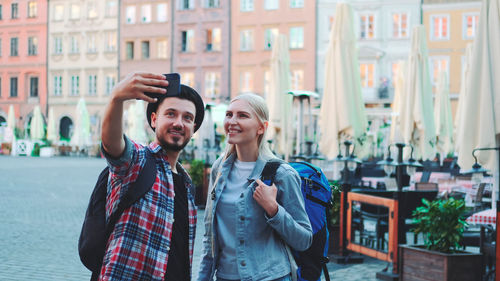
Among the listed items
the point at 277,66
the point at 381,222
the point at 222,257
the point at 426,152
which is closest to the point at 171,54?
the point at 277,66

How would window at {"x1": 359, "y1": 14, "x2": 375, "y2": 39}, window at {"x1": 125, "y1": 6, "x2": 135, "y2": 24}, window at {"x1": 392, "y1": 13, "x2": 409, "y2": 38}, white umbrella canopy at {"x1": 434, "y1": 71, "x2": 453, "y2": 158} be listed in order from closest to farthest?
white umbrella canopy at {"x1": 434, "y1": 71, "x2": 453, "y2": 158}
window at {"x1": 392, "y1": 13, "x2": 409, "y2": 38}
window at {"x1": 359, "y1": 14, "x2": 375, "y2": 39}
window at {"x1": 125, "y1": 6, "x2": 135, "y2": 24}

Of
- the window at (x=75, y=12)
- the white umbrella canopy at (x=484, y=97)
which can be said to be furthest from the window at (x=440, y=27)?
the white umbrella canopy at (x=484, y=97)

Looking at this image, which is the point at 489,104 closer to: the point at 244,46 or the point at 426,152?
the point at 426,152

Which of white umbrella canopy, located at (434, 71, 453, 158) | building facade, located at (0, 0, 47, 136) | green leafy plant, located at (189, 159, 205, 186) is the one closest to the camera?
green leafy plant, located at (189, 159, 205, 186)

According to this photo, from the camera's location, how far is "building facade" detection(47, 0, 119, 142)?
4566 cm

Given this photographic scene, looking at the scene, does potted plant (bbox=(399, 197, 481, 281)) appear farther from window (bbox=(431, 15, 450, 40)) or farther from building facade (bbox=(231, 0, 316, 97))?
building facade (bbox=(231, 0, 316, 97))

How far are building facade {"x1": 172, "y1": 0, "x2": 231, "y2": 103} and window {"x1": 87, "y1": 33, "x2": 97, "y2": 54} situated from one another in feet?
22.1

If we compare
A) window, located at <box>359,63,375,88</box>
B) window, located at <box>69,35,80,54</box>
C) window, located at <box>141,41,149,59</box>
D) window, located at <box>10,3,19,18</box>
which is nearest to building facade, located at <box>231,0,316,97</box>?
window, located at <box>359,63,375,88</box>

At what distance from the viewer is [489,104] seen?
709cm

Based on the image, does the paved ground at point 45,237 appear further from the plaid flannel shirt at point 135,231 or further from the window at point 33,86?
the window at point 33,86

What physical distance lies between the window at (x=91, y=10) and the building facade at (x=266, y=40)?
1136 centimetres

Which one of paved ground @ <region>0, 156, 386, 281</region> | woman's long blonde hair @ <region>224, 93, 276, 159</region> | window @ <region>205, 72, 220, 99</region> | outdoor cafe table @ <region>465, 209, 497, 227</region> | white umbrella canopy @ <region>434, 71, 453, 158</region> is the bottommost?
paved ground @ <region>0, 156, 386, 281</region>

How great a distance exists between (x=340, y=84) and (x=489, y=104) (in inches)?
200

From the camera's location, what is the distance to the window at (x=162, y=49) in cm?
4419
